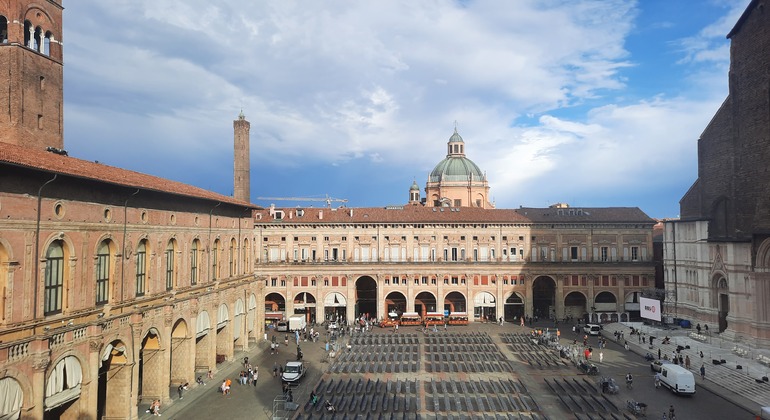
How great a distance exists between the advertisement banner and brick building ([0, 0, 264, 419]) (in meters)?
47.1

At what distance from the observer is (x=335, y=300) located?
242 feet

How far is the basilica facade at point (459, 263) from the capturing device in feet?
240

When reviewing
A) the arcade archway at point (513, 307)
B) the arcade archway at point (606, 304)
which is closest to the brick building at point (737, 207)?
the arcade archway at point (606, 304)

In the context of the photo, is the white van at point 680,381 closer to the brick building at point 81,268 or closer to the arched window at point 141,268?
the brick building at point 81,268

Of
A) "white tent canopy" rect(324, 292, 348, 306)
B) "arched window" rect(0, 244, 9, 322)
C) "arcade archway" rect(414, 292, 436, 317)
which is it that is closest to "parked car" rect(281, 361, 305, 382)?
"arched window" rect(0, 244, 9, 322)

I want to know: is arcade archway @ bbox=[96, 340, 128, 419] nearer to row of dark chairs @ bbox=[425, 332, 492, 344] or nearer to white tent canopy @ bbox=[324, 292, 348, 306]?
row of dark chairs @ bbox=[425, 332, 492, 344]

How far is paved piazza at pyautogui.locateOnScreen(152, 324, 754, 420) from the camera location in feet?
114

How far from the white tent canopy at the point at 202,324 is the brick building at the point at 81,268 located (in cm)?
16

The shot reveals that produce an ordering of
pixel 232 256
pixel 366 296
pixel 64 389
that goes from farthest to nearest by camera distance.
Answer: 1. pixel 366 296
2. pixel 232 256
3. pixel 64 389

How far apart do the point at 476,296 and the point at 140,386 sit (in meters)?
46.9

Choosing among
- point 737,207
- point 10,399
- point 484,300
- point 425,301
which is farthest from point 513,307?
point 10,399

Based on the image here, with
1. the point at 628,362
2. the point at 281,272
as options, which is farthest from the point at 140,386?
the point at 628,362

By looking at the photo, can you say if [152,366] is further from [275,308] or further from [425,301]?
[425,301]

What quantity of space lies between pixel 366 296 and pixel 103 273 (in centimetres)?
4900
